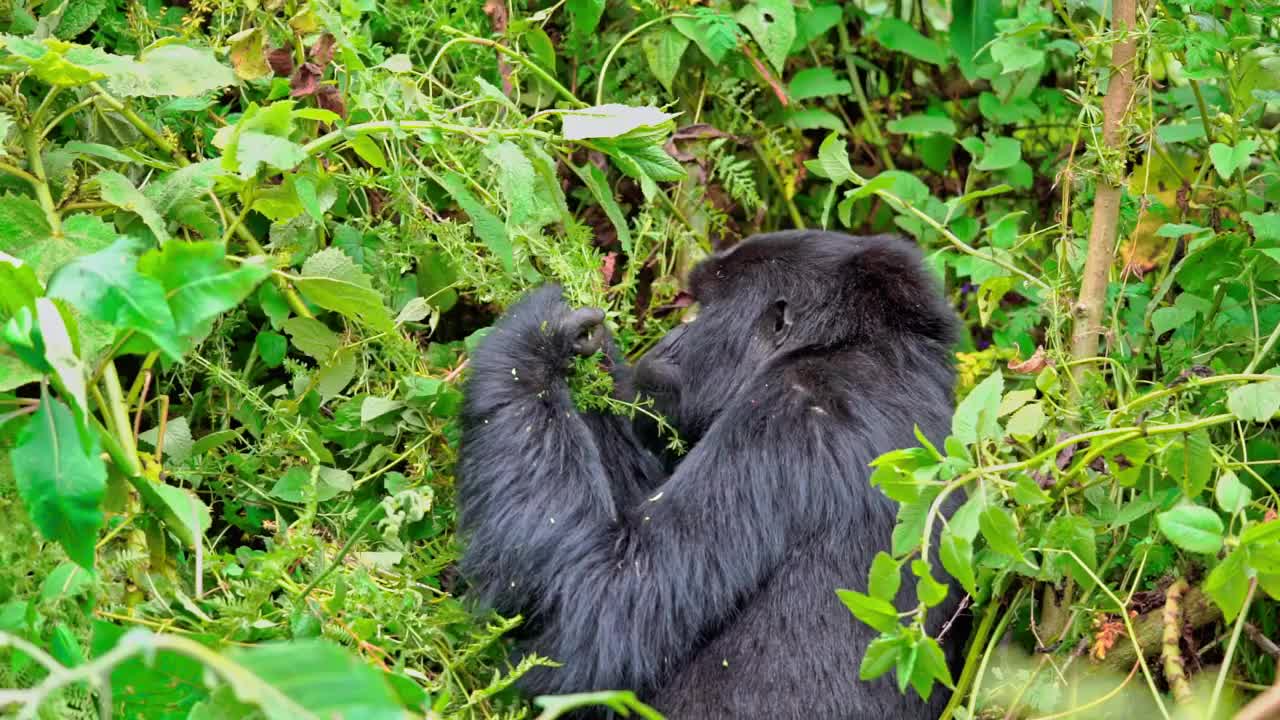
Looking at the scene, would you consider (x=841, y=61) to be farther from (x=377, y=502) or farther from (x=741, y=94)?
(x=377, y=502)

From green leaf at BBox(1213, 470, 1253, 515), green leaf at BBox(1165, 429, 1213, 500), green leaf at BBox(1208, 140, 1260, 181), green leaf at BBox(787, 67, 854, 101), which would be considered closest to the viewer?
green leaf at BBox(1213, 470, 1253, 515)

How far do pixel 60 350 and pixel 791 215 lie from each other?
2899mm

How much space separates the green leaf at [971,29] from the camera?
4.14 meters

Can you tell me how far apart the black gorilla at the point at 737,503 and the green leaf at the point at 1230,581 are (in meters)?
0.69

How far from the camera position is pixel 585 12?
144 inches

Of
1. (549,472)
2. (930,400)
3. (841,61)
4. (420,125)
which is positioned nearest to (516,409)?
(549,472)

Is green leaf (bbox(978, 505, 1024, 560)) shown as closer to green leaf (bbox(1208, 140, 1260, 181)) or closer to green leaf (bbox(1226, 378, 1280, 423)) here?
green leaf (bbox(1226, 378, 1280, 423))

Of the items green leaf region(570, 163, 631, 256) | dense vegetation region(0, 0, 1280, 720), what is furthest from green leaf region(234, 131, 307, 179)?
green leaf region(570, 163, 631, 256)

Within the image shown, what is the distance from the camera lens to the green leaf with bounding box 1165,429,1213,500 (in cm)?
252

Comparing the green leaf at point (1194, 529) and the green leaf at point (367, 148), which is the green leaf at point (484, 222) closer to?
the green leaf at point (367, 148)

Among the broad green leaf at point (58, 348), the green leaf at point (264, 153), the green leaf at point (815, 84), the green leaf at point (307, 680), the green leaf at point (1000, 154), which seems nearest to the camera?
the green leaf at point (307, 680)

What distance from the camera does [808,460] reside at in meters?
2.77

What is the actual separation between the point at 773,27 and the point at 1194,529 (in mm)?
2109

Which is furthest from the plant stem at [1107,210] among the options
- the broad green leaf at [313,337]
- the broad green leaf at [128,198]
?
the broad green leaf at [128,198]
